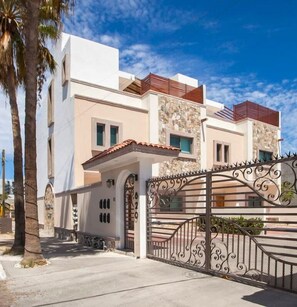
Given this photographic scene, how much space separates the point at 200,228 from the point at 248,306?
4.22 metres

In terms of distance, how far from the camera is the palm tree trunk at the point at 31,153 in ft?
33.0

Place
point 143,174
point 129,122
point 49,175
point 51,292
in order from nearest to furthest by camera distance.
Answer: point 51,292
point 143,174
point 129,122
point 49,175

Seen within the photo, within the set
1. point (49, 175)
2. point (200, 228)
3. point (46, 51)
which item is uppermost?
point (46, 51)

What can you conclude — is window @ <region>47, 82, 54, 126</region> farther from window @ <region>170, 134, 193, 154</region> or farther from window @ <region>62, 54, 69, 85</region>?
window @ <region>170, 134, 193, 154</region>

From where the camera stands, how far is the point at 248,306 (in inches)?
226

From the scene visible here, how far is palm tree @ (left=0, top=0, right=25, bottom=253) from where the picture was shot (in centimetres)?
1237

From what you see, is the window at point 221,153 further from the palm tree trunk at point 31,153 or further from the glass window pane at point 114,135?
the palm tree trunk at point 31,153

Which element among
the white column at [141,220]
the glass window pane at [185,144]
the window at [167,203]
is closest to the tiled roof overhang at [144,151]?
the white column at [141,220]

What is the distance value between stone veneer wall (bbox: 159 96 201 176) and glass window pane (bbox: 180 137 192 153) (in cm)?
41

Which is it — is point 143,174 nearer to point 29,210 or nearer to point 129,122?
point 29,210

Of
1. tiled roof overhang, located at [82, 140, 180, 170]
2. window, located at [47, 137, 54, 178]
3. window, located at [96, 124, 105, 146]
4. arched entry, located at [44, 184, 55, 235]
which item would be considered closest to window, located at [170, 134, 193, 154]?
window, located at [96, 124, 105, 146]

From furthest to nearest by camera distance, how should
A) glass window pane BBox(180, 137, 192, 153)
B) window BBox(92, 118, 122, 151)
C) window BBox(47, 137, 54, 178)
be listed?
glass window pane BBox(180, 137, 192, 153) < window BBox(47, 137, 54, 178) < window BBox(92, 118, 122, 151)

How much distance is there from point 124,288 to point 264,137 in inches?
914

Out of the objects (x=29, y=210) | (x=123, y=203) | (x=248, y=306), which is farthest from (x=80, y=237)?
(x=248, y=306)
